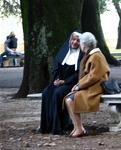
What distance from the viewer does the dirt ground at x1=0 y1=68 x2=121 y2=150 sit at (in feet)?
26.6

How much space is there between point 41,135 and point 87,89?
0.99 m

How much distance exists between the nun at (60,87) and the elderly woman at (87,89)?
0.84 ft

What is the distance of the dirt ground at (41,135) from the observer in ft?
26.6

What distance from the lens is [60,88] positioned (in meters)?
9.15

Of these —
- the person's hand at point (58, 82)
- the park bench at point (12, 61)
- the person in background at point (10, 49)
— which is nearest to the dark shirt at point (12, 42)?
the person in background at point (10, 49)

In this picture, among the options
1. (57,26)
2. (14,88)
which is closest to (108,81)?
(57,26)

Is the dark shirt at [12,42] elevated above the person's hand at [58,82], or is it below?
above

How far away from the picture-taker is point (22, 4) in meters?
15.4

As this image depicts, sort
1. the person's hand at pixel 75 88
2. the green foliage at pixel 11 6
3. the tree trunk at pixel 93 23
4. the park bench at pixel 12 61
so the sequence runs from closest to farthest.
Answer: the person's hand at pixel 75 88, the tree trunk at pixel 93 23, the park bench at pixel 12 61, the green foliage at pixel 11 6

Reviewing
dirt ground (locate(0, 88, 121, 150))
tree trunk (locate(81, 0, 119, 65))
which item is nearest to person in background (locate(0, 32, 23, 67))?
tree trunk (locate(81, 0, 119, 65))

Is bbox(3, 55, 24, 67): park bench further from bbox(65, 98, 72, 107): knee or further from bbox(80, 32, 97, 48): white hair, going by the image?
bbox(65, 98, 72, 107): knee

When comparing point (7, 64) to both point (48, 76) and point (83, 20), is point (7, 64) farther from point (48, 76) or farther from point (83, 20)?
point (48, 76)

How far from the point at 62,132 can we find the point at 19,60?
70.9ft

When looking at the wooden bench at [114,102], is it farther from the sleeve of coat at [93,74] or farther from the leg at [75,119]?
the leg at [75,119]
